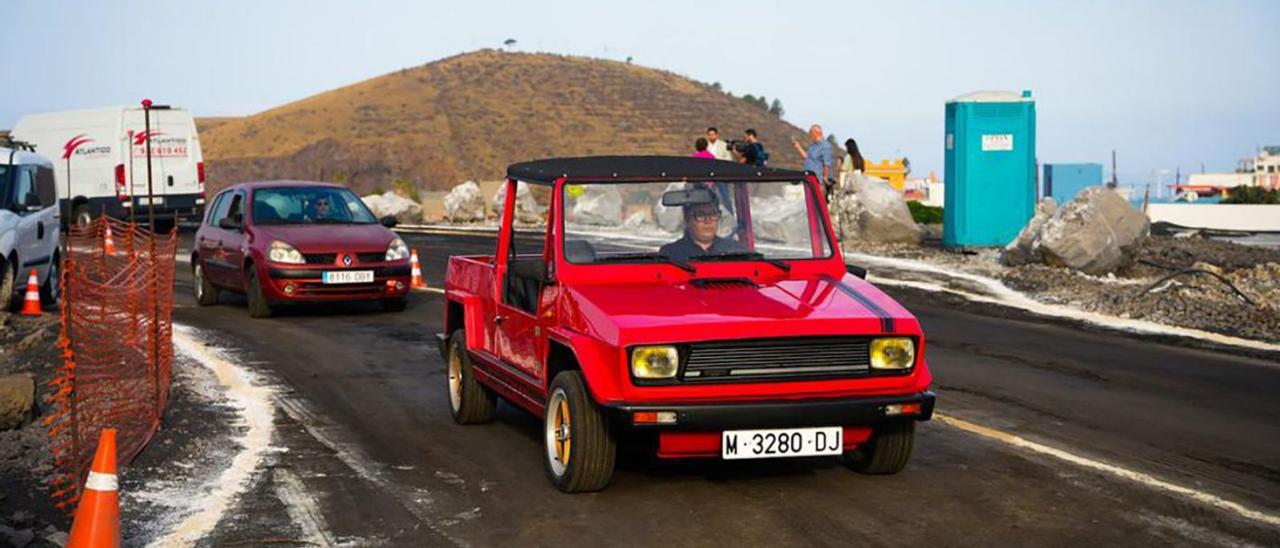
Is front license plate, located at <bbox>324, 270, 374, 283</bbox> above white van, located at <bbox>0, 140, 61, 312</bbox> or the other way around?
the other way around

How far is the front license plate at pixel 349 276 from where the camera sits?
16.9 meters

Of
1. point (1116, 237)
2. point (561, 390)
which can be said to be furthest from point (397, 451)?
point (1116, 237)

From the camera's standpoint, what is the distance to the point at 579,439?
7332 millimetres

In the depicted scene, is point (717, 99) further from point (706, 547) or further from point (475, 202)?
point (706, 547)

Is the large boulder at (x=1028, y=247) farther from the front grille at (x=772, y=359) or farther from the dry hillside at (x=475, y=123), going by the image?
the dry hillside at (x=475, y=123)

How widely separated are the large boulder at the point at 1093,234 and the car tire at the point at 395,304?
9463mm

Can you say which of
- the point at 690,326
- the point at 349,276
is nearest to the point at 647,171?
the point at 690,326

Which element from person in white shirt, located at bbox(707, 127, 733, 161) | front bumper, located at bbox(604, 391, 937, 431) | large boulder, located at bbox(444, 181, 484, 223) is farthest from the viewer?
large boulder, located at bbox(444, 181, 484, 223)

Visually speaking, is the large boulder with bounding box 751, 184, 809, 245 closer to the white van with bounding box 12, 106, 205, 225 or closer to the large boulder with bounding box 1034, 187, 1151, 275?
the large boulder with bounding box 1034, 187, 1151, 275

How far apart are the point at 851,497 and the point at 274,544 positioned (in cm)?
278

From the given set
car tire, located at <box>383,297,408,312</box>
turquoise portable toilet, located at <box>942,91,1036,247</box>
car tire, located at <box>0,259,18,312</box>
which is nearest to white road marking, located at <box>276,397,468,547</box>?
car tire, located at <box>383,297,408,312</box>

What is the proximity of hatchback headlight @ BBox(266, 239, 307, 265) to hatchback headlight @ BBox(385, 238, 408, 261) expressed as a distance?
97 cm

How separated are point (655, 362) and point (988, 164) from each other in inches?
792

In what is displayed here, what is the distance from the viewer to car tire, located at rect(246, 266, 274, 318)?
56.0 feet
